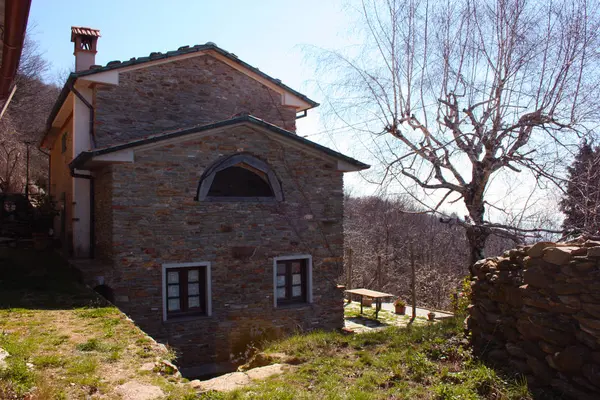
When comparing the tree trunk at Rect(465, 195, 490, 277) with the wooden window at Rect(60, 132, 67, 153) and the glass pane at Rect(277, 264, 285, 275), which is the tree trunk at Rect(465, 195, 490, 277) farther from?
the wooden window at Rect(60, 132, 67, 153)

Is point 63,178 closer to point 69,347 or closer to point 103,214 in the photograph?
point 103,214

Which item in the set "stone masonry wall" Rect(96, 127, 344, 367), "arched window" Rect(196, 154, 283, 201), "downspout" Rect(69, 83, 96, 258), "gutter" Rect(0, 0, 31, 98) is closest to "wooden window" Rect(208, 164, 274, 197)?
"arched window" Rect(196, 154, 283, 201)

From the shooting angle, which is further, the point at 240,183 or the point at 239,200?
the point at 240,183

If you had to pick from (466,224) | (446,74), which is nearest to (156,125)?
(446,74)

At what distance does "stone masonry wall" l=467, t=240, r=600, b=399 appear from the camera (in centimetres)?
426

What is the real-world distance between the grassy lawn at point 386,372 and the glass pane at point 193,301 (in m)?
3.27

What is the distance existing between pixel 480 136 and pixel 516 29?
6.41 ft

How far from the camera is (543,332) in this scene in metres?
4.70

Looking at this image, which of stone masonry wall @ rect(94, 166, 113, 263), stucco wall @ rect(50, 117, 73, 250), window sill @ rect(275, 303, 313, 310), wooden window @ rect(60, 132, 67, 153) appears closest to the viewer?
stone masonry wall @ rect(94, 166, 113, 263)

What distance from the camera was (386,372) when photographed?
18.0ft

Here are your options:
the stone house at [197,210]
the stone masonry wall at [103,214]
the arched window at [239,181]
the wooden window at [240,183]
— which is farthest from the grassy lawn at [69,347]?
the wooden window at [240,183]

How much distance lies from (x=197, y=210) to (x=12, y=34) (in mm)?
5983

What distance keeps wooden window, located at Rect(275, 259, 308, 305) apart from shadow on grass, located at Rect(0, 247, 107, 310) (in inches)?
153

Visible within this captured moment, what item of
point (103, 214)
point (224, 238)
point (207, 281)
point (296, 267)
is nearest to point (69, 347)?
point (207, 281)
